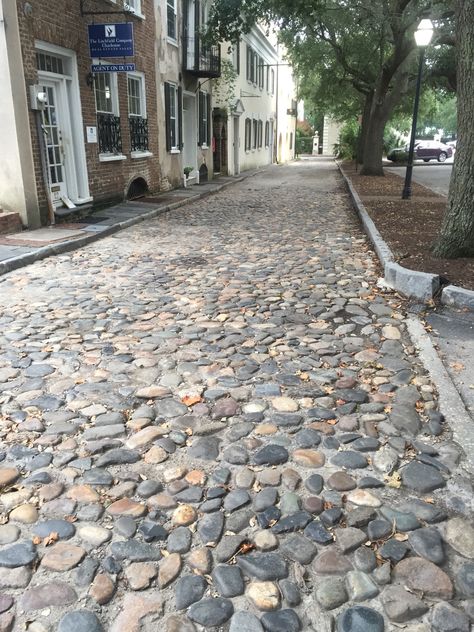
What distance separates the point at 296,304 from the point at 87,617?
4.37 metres

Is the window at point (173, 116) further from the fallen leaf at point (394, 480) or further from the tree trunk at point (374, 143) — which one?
the fallen leaf at point (394, 480)

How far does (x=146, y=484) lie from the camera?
9.75 ft

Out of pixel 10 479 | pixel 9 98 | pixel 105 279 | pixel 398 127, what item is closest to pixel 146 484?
pixel 10 479

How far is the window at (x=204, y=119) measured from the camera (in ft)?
70.6

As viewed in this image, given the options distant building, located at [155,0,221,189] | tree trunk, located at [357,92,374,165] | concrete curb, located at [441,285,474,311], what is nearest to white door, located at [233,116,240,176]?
distant building, located at [155,0,221,189]

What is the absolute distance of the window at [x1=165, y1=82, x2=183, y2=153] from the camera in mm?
17344

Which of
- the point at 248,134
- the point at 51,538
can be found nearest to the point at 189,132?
the point at 248,134

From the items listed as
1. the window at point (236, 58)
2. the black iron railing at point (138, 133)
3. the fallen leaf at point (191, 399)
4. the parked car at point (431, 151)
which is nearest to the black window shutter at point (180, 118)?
the black iron railing at point (138, 133)

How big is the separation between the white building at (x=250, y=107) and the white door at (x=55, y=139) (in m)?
9.19

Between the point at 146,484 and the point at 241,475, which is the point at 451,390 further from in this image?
the point at 146,484

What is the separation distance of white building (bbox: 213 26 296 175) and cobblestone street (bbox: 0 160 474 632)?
634 inches

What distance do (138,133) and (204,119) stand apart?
24.1 ft

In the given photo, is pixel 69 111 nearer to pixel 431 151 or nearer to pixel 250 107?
pixel 250 107

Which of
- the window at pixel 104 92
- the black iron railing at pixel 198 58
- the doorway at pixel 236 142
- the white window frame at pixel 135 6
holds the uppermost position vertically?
the white window frame at pixel 135 6
